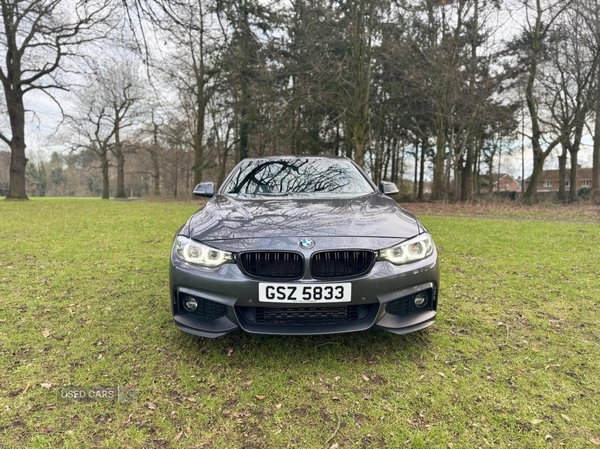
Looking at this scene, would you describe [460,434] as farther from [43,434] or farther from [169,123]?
[169,123]

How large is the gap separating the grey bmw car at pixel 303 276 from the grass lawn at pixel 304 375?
328 millimetres

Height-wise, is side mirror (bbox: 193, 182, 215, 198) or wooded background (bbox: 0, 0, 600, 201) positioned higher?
wooded background (bbox: 0, 0, 600, 201)

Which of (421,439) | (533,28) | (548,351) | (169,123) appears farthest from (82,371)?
(169,123)

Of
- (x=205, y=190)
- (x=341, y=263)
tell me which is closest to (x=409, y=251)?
(x=341, y=263)

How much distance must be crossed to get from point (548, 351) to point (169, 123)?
28.5 m

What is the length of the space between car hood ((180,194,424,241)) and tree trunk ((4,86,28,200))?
20.5m

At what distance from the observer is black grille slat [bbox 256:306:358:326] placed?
2.16 metres

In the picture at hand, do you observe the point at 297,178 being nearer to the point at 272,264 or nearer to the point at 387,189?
the point at 387,189

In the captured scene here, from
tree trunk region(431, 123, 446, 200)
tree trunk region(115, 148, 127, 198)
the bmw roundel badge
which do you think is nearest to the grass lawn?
the bmw roundel badge

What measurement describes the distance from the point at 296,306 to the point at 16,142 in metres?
22.0

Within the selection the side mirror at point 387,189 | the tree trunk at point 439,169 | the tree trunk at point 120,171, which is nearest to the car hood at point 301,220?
the side mirror at point 387,189

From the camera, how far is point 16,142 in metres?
17.9

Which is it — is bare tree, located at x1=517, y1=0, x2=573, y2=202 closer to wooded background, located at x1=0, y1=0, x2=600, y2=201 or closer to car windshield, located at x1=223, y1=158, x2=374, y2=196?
wooded background, located at x1=0, y1=0, x2=600, y2=201

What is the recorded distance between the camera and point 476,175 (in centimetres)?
3059
